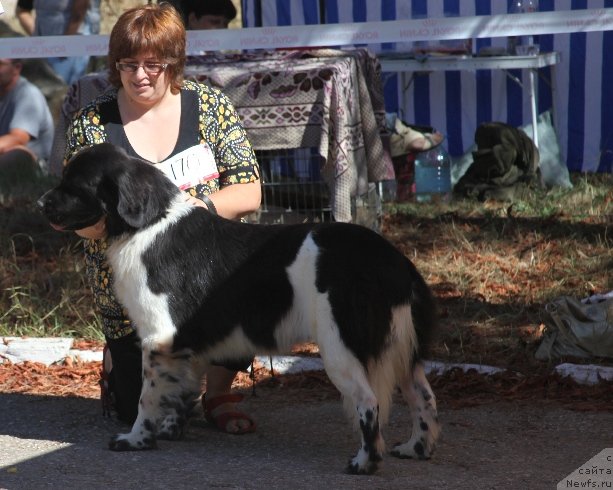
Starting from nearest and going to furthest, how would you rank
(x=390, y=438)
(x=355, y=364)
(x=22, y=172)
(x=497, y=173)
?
(x=355, y=364) < (x=390, y=438) < (x=497, y=173) < (x=22, y=172)

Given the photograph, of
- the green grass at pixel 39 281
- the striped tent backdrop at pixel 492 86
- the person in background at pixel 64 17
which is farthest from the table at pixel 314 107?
the person in background at pixel 64 17

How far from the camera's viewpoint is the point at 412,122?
10438 millimetres

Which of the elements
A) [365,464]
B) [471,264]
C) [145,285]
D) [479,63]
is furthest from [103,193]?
[479,63]

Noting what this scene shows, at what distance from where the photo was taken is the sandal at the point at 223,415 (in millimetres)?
4727

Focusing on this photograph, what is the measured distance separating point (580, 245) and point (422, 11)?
3.46 metres

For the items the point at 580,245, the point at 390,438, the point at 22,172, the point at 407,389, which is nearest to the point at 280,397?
the point at 390,438

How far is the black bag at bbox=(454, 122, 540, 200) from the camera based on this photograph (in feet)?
29.0

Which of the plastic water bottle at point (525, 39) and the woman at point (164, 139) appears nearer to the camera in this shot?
the woman at point (164, 139)

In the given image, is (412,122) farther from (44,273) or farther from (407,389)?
(407,389)

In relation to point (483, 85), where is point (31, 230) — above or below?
below

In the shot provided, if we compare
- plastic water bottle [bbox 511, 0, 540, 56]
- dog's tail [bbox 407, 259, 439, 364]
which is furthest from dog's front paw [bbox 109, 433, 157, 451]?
plastic water bottle [bbox 511, 0, 540, 56]

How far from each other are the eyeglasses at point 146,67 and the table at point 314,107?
2499mm

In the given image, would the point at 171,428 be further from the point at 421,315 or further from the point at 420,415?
the point at 421,315

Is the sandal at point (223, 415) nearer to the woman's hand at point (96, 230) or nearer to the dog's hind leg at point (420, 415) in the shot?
the dog's hind leg at point (420, 415)
